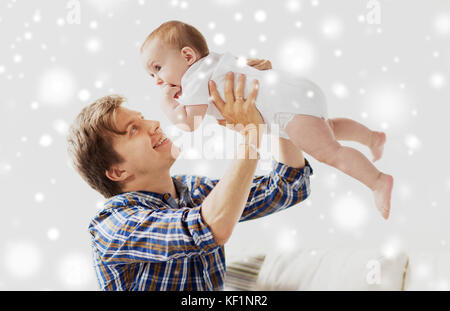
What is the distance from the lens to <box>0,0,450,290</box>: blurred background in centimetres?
125

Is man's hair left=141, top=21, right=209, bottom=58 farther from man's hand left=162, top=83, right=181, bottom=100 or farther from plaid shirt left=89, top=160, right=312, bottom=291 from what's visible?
plaid shirt left=89, top=160, right=312, bottom=291

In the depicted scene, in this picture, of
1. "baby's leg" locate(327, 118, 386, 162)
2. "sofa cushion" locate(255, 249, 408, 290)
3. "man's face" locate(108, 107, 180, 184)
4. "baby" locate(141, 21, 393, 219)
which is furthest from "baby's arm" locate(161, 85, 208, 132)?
"sofa cushion" locate(255, 249, 408, 290)

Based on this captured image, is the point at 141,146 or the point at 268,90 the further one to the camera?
the point at 141,146

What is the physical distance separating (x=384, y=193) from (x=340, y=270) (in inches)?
33.0

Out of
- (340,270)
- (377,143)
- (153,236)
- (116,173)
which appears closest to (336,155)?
(377,143)

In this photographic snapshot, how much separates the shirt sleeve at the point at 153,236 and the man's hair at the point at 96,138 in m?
0.14

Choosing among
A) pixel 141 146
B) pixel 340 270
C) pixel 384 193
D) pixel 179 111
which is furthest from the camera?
pixel 340 270

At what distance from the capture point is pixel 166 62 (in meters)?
0.91

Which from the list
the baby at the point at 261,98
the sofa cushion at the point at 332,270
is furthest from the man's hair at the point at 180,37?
the sofa cushion at the point at 332,270

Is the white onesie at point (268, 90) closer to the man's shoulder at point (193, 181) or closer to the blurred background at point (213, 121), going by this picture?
the blurred background at point (213, 121)

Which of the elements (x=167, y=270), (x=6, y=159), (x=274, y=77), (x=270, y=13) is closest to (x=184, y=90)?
(x=274, y=77)

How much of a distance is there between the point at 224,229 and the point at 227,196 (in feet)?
0.19

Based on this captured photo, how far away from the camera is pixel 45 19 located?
1420mm

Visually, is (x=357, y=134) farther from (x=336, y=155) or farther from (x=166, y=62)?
(x=166, y=62)
